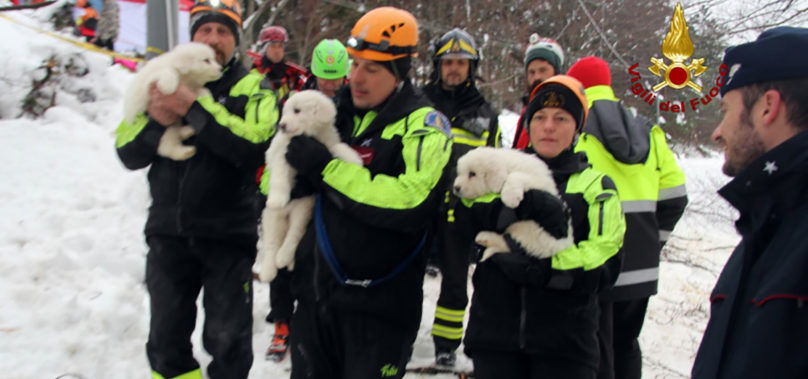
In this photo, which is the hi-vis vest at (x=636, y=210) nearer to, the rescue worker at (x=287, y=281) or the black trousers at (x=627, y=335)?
the black trousers at (x=627, y=335)

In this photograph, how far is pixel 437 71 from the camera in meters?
4.71

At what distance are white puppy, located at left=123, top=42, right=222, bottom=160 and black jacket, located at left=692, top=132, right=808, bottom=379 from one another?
2.41 meters

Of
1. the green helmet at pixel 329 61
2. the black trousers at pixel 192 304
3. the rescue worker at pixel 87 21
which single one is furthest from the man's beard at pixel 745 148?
the rescue worker at pixel 87 21

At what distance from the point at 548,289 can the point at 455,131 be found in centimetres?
230

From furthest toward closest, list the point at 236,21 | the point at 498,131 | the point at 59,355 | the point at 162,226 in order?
the point at 498,131, the point at 59,355, the point at 236,21, the point at 162,226

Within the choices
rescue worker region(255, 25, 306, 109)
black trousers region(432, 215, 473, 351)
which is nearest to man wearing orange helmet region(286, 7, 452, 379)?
black trousers region(432, 215, 473, 351)

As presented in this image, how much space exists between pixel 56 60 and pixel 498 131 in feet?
20.5

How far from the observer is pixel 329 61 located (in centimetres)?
466

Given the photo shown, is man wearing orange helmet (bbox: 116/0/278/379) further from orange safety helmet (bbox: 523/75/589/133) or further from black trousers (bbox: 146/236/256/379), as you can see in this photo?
orange safety helmet (bbox: 523/75/589/133)

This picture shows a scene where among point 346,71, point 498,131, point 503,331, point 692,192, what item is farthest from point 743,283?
point 692,192

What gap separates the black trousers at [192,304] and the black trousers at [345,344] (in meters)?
0.54

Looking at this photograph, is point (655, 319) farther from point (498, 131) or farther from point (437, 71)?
point (437, 71)

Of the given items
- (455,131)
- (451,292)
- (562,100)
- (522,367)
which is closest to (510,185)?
(562,100)

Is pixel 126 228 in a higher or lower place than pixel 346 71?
lower
